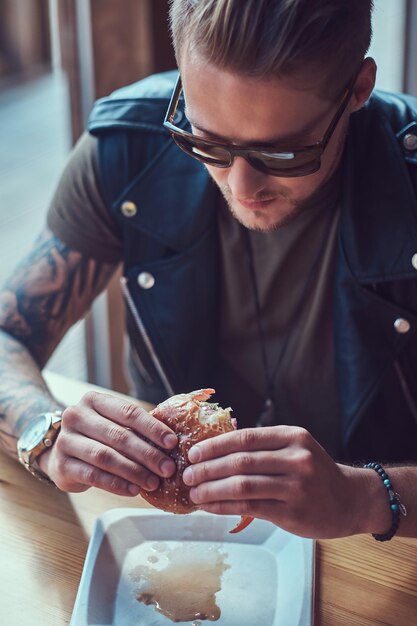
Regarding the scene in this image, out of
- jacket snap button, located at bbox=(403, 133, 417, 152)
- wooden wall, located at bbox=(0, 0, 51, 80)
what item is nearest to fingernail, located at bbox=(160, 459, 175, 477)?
jacket snap button, located at bbox=(403, 133, 417, 152)

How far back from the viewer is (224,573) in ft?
4.57

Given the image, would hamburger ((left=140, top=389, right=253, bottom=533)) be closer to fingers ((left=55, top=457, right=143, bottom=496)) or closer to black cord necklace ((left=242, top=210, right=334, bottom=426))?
fingers ((left=55, top=457, right=143, bottom=496))

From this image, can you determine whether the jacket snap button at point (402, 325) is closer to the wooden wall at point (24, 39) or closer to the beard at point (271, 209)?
the beard at point (271, 209)

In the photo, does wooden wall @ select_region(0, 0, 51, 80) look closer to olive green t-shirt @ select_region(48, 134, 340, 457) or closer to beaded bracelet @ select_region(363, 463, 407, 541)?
olive green t-shirt @ select_region(48, 134, 340, 457)

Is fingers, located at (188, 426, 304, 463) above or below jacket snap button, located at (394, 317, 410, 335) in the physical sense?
above

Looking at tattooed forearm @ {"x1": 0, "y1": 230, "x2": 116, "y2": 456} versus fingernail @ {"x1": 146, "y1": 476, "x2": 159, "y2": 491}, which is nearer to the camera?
fingernail @ {"x1": 146, "y1": 476, "x2": 159, "y2": 491}

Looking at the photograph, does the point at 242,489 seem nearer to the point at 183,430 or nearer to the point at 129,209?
the point at 183,430

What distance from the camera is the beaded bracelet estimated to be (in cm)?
140

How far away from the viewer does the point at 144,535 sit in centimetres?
147

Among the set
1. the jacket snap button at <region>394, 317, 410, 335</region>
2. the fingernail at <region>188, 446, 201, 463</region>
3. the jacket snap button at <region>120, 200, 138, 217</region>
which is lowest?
the jacket snap button at <region>394, 317, 410, 335</region>

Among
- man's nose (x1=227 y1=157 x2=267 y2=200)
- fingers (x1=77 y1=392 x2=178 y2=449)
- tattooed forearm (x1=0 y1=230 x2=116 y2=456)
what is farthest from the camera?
tattooed forearm (x1=0 y1=230 x2=116 y2=456)

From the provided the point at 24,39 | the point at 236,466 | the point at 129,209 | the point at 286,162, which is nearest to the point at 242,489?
the point at 236,466

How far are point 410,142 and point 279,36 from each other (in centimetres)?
55

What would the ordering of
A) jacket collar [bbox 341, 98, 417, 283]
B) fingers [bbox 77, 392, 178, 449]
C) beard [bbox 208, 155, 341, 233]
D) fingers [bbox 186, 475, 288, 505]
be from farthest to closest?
jacket collar [bbox 341, 98, 417, 283], beard [bbox 208, 155, 341, 233], fingers [bbox 77, 392, 178, 449], fingers [bbox 186, 475, 288, 505]
